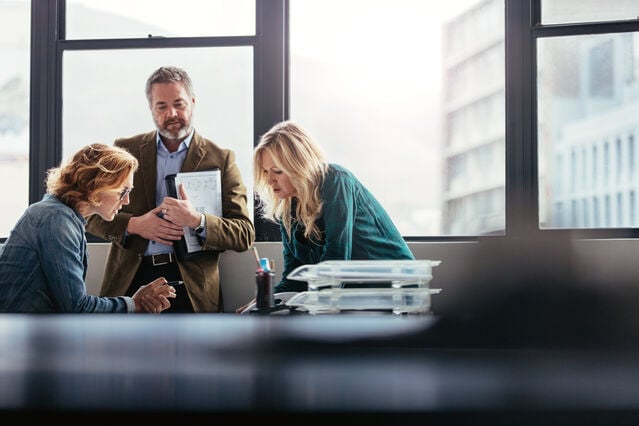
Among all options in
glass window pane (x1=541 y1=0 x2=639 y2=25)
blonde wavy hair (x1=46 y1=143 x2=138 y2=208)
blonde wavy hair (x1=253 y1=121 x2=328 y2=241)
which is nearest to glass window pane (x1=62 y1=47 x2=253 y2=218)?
blonde wavy hair (x1=253 y1=121 x2=328 y2=241)

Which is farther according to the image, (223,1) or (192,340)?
(223,1)

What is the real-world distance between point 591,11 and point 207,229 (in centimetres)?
238

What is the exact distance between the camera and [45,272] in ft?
6.99

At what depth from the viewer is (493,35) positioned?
164 inches

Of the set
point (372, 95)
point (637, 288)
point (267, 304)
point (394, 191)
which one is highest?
point (372, 95)

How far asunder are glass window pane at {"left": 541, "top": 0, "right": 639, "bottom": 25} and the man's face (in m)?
2.02

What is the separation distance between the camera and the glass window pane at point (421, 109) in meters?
4.13

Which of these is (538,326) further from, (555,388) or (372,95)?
(372,95)

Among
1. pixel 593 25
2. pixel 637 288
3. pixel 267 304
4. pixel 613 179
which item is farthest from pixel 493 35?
pixel 637 288

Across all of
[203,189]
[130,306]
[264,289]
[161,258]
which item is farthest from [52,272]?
[203,189]

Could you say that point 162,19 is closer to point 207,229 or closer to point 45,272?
point 207,229

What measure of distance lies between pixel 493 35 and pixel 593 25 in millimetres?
525

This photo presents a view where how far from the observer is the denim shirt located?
6.84 feet

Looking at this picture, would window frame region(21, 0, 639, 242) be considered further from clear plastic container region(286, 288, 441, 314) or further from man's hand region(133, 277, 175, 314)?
clear plastic container region(286, 288, 441, 314)
